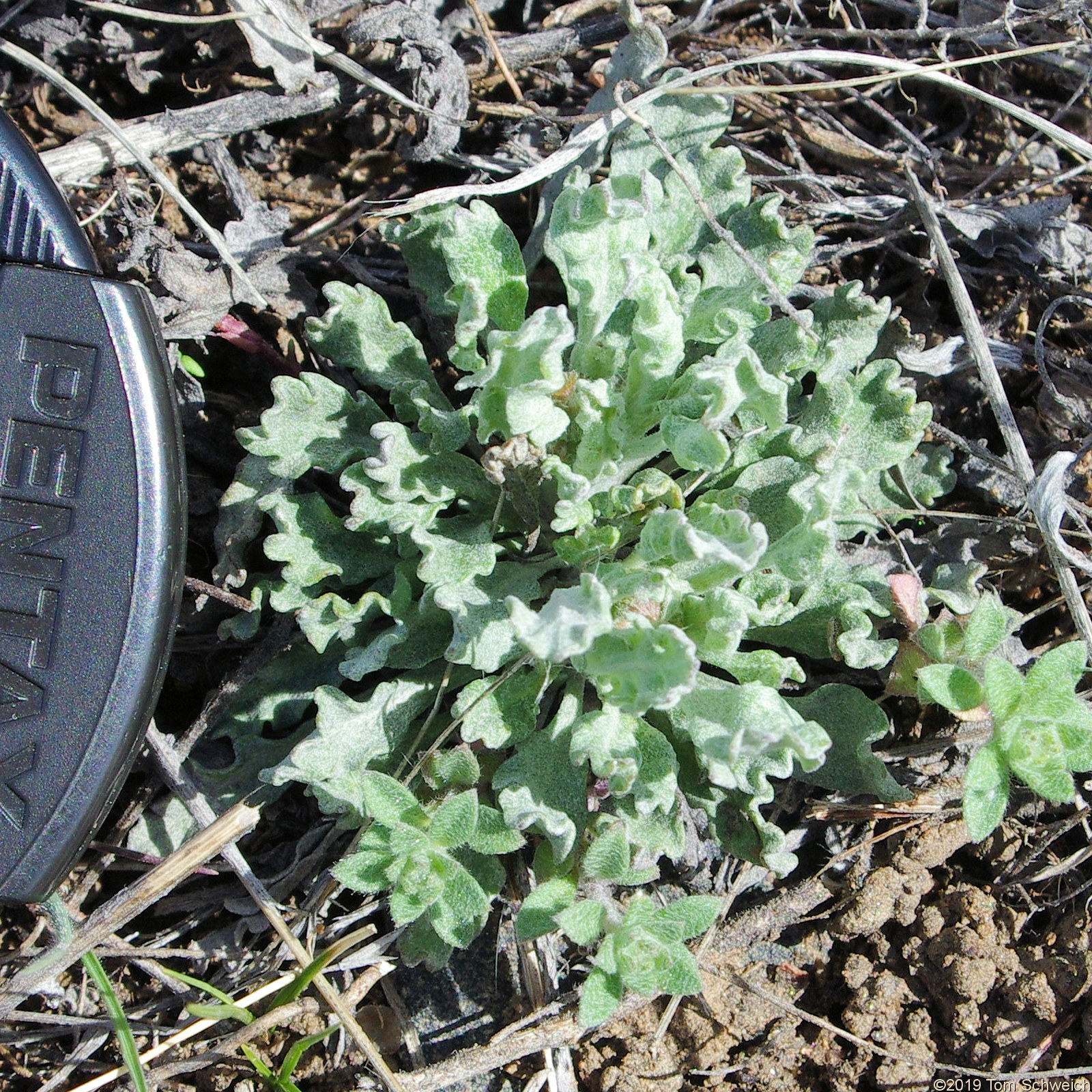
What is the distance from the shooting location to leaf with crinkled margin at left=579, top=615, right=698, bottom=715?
190cm

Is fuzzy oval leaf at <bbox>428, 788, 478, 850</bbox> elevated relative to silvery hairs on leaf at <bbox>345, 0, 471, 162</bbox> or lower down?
lower down

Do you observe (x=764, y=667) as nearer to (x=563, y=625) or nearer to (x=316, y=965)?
(x=563, y=625)

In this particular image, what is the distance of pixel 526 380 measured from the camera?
2.09m

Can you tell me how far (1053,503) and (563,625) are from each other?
138 centimetres

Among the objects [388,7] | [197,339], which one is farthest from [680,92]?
Result: [197,339]

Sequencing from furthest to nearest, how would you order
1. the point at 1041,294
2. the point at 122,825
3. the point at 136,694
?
1. the point at 1041,294
2. the point at 122,825
3. the point at 136,694

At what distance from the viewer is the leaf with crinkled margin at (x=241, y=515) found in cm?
247

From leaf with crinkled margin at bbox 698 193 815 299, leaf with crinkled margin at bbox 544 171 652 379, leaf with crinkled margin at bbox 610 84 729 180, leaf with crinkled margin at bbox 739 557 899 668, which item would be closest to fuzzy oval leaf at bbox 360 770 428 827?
leaf with crinkled margin at bbox 739 557 899 668

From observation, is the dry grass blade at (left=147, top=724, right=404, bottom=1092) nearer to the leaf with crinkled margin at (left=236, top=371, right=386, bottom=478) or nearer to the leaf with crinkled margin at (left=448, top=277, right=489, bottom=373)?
the leaf with crinkled margin at (left=236, top=371, right=386, bottom=478)

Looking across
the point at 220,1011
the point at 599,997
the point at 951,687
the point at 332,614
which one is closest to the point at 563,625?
the point at 332,614

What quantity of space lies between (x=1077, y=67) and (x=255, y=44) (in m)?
2.33

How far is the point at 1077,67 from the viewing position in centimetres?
291

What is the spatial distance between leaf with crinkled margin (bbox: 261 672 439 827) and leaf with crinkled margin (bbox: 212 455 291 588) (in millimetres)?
417

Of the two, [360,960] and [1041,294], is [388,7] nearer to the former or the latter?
[1041,294]
